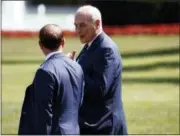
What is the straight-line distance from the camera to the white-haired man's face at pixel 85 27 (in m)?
5.52

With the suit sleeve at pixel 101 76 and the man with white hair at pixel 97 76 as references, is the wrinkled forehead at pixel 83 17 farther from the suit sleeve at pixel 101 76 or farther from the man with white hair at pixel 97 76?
the suit sleeve at pixel 101 76

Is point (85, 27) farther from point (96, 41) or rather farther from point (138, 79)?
point (138, 79)

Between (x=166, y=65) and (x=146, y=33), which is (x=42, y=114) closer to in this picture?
(x=166, y=65)

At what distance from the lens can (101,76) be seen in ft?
18.2

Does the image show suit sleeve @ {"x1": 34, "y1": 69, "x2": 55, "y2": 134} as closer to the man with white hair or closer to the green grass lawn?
the man with white hair

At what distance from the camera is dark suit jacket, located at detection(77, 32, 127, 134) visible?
554 cm

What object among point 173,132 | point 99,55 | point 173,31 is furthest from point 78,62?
point 173,31

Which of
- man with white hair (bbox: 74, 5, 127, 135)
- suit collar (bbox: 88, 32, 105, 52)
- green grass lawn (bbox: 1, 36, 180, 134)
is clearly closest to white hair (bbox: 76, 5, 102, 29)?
man with white hair (bbox: 74, 5, 127, 135)

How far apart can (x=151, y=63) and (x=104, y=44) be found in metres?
17.1

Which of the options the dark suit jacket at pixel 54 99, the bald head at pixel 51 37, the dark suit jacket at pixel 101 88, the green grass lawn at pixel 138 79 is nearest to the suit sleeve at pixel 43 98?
the dark suit jacket at pixel 54 99

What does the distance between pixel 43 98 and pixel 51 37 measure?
482mm

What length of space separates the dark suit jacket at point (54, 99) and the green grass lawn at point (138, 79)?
5137 mm

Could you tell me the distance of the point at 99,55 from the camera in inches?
221

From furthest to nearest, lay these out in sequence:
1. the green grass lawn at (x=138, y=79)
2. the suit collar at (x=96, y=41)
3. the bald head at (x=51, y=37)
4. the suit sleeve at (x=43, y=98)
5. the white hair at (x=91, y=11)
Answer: the green grass lawn at (x=138, y=79)
the suit collar at (x=96, y=41)
the white hair at (x=91, y=11)
the bald head at (x=51, y=37)
the suit sleeve at (x=43, y=98)
